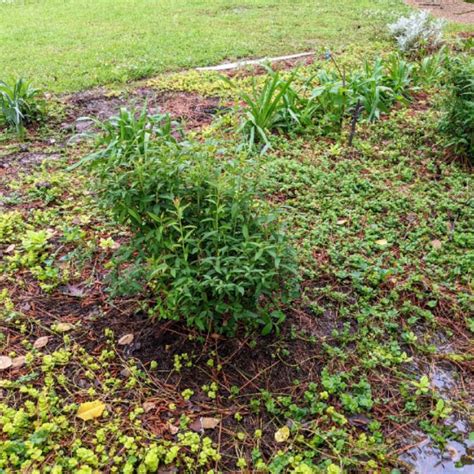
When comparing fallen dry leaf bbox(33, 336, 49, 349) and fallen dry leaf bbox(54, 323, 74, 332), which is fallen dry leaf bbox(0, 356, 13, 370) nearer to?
fallen dry leaf bbox(33, 336, 49, 349)

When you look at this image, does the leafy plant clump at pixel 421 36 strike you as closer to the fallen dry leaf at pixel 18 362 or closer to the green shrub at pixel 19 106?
the green shrub at pixel 19 106

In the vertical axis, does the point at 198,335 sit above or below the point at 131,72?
below

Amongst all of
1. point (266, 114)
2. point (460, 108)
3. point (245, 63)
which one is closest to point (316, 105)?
point (266, 114)

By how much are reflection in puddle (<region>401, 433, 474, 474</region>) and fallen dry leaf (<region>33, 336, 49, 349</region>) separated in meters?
1.66

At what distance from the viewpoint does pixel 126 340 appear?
221cm

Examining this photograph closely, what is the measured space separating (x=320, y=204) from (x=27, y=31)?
624 centimetres

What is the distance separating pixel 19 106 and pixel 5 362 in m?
2.66

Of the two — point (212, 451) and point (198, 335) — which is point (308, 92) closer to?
point (198, 335)

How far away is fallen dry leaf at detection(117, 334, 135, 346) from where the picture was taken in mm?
2199

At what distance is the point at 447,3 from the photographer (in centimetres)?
958

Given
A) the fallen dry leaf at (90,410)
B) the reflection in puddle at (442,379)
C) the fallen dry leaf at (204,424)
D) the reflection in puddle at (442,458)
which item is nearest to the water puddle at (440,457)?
the reflection in puddle at (442,458)

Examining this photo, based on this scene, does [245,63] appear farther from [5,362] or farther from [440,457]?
[440,457]

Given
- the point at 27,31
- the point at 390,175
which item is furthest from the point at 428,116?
the point at 27,31

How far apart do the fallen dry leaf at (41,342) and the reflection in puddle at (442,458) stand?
1661 mm
